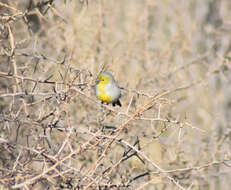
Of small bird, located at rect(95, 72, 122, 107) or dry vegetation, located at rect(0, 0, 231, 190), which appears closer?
dry vegetation, located at rect(0, 0, 231, 190)

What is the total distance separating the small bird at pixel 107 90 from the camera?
5.27 m

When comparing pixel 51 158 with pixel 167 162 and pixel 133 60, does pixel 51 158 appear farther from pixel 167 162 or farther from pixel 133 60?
pixel 133 60

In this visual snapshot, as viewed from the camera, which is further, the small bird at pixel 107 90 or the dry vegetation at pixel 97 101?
the small bird at pixel 107 90

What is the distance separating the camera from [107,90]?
17.9ft

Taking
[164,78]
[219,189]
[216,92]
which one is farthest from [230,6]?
[164,78]

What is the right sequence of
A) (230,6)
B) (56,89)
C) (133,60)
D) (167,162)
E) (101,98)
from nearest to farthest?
(56,89) → (167,162) → (101,98) → (133,60) → (230,6)

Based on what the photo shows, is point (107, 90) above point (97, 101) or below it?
Answer: above

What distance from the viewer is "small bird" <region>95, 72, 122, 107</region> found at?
527cm

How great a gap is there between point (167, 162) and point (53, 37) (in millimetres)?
2149

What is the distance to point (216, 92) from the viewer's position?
9930 mm

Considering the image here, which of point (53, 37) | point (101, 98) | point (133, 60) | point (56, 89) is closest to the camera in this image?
point (56, 89)

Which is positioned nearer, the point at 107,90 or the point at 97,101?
the point at 97,101

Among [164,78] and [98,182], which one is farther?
[164,78]

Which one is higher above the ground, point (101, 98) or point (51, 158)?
point (101, 98)
